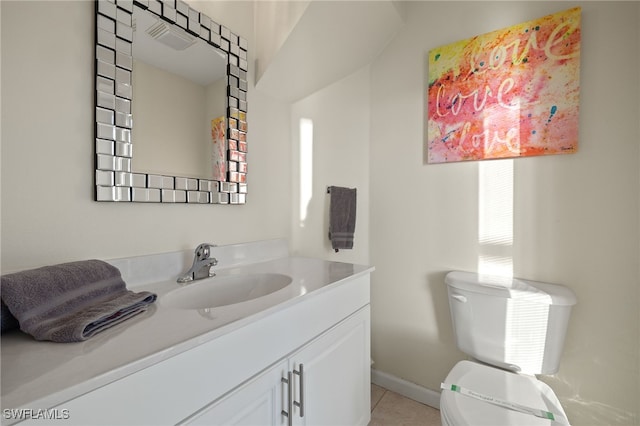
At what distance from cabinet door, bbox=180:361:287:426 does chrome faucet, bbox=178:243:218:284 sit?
48 centimetres

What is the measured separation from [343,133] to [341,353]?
4.07ft

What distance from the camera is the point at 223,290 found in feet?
3.72

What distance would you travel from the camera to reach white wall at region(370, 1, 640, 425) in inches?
45.1

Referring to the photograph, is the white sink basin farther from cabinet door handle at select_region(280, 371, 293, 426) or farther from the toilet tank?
the toilet tank

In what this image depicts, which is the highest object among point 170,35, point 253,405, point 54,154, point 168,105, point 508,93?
point 170,35

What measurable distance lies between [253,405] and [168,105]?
1064mm

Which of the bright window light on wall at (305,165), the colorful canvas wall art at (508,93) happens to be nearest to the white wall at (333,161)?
the bright window light on wall at (305,165)

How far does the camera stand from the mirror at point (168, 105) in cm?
94

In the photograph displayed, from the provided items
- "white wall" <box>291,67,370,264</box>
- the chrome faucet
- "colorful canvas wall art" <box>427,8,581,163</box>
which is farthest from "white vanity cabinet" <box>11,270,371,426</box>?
"colorful canvas wall art" <box>427,8,581,163</box>

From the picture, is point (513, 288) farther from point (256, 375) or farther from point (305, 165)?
point (305, 165)

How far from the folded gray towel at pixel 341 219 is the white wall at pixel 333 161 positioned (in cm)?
10

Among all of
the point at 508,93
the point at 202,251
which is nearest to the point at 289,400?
the point at 202,251

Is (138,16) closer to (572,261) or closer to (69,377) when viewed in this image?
(69,377)

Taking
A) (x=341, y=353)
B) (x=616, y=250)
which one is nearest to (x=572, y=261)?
(x=616, y=250)
